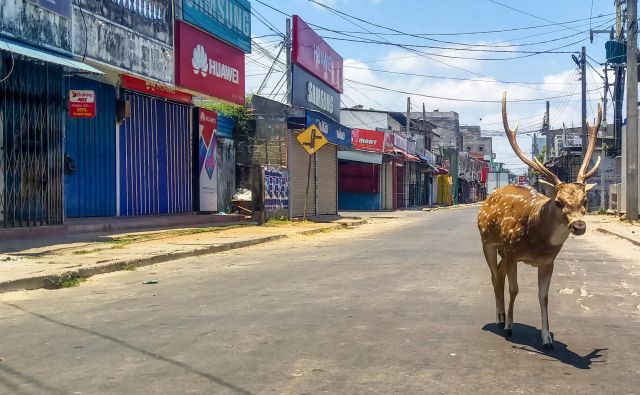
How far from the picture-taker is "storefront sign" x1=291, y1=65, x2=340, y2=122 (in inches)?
1113

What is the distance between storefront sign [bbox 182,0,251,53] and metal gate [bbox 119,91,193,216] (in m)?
2.57

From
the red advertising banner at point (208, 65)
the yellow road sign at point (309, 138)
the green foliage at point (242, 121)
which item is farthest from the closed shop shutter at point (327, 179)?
the red advertising banner at point (208, 65)

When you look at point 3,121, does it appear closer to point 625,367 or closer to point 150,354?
point 150,354

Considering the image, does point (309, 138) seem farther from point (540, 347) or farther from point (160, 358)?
point (160, 358)

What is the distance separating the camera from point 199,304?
740 cm

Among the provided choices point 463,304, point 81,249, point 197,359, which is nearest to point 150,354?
point 197,359

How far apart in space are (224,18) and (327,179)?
1098 centimetres

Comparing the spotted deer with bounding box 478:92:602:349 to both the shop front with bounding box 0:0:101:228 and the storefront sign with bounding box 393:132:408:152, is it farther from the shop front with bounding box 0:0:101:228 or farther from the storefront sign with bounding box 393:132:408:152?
the storefront sign with bounding box 393:132:408:152

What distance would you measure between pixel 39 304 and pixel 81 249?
4.77 meters

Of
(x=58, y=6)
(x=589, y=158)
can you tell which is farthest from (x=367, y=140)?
(x=589, y=158)

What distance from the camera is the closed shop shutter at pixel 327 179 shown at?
29578 mm

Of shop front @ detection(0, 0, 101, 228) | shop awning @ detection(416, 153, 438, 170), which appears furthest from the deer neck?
shop awning @ detection(416, 153, 438, 170)

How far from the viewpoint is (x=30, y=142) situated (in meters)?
13.2

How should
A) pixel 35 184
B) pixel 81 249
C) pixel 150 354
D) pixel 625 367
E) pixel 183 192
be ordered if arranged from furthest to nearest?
1. pixel 183 192
2. pixel 35 184
3. pixel 81 249
4. pixel 150 354
5. pixel 625 367
